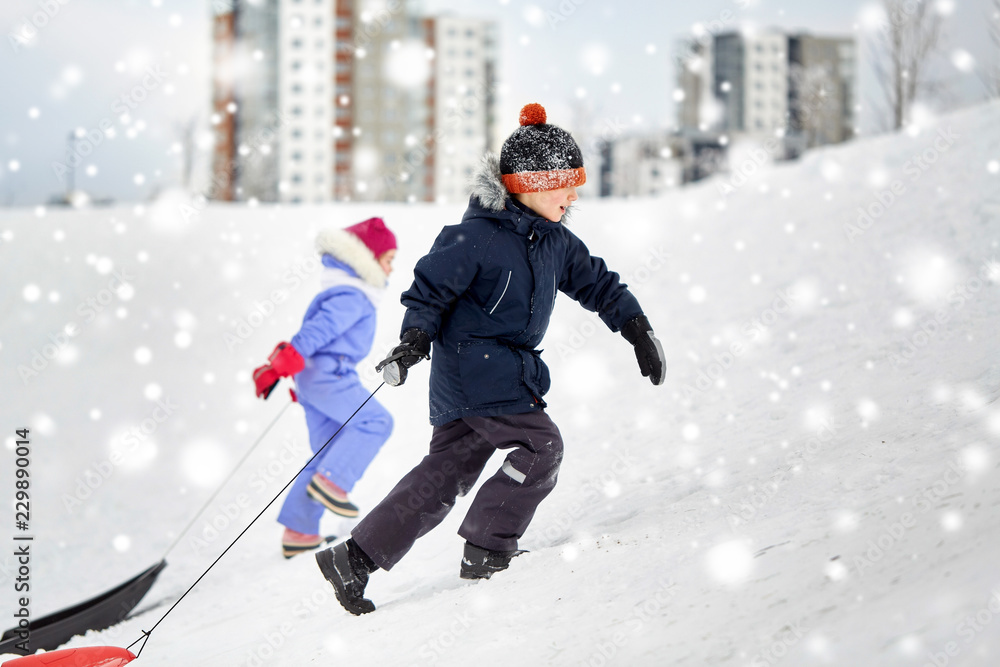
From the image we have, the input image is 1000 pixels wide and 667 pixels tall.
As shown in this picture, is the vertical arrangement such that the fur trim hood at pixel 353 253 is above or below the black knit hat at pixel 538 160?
below

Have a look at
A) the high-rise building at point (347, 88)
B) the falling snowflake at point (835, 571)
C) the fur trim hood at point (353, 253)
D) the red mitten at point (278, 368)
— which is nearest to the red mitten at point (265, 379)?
the red mitten at point (278, 368)

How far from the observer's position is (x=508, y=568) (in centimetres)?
261

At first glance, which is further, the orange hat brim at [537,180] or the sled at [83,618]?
the sled at [83,618]

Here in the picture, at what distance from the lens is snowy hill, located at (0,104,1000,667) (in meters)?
1.88

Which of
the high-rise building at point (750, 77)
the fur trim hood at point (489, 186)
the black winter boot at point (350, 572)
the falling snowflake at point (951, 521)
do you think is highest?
the high-rise building at point (750, 77)

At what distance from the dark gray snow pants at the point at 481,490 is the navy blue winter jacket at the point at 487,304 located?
0.08 metres

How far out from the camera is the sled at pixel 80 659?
2.48 metres

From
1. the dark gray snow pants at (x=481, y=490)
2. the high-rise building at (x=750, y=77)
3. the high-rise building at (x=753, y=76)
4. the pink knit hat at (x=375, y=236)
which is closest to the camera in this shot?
the dark gray snow pants at (x=481, y=490)

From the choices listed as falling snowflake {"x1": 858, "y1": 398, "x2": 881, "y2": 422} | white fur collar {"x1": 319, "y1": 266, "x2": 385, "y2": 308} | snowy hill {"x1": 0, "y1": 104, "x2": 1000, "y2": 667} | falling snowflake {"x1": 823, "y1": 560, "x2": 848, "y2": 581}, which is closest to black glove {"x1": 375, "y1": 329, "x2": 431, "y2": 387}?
snowy hill {"x1": 0, "y1": 104, "x2": 1000, "y2": 667}

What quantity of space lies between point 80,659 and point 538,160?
2.19 meters

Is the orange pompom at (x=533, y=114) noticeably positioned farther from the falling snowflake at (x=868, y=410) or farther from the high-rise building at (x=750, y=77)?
the high-rise building at (x=750, y=77)

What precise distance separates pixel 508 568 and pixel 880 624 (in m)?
1.29

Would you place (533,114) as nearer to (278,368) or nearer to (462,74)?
(278,368)

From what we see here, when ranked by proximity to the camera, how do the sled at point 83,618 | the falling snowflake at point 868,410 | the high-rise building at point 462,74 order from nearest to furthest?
the sled at point 83,618 → the falling snowflake at point 868,410 → the high-rise building at point 462,74
